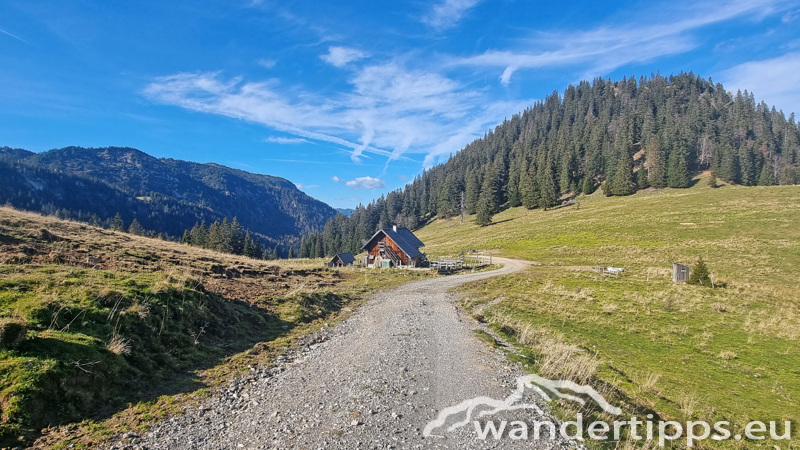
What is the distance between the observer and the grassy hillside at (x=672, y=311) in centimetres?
1098

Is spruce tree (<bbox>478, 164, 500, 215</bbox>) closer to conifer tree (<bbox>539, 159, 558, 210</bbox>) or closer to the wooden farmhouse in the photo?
conifer tree (<bbox>539, 159, 558, 210</bbox>)

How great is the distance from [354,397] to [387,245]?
4299cm

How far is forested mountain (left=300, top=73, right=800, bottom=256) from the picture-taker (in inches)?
3583

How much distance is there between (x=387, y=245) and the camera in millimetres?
51031

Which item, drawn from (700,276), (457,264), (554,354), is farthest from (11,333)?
(457,264)

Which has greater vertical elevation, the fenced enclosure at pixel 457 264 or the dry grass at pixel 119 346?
the fenced enclosure at pixel 457 264

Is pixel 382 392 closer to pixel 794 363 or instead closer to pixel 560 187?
pixel 794 363

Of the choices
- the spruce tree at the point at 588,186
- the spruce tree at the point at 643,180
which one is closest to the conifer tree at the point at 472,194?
the spruce tree at the point at 588,186

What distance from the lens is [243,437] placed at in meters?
6.27

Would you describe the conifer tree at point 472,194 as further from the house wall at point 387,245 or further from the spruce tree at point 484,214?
the house wall at point 387,245

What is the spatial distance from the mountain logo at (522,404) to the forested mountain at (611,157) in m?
83.9

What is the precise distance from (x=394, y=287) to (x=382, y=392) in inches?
819

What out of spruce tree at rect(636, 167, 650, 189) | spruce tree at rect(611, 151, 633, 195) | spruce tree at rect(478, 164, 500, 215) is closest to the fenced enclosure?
spruce tree at rect(478, 164, 500, 215)

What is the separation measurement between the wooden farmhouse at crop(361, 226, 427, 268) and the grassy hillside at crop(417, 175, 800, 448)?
1747cm
